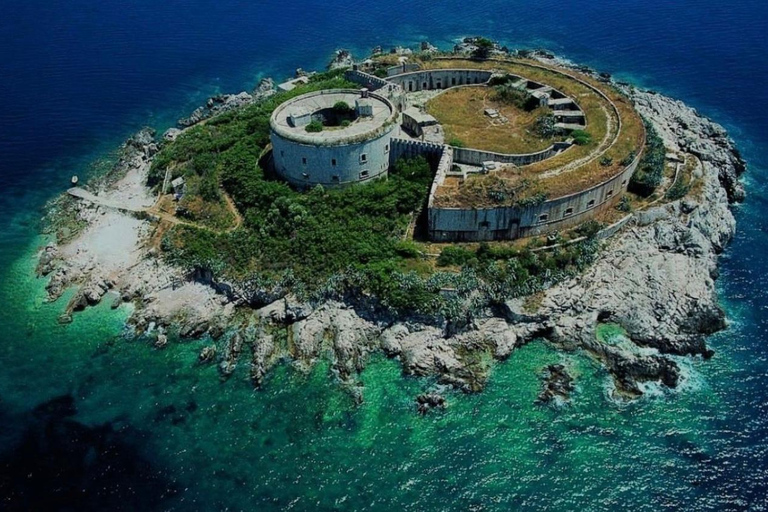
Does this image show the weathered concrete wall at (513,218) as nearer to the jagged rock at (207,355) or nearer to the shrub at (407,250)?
the shrub at (407,250)

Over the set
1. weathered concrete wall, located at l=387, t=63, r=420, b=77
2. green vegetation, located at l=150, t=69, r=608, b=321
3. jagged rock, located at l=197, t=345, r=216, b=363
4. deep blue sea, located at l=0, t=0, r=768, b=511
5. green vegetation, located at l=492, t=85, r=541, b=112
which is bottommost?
deep blue sea, located at l=0, t=0, r=768, b=511

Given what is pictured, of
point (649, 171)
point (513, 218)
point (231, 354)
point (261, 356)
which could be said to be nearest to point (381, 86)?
point (513, 218)

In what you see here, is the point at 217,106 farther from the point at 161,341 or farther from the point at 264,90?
the point at 161,341

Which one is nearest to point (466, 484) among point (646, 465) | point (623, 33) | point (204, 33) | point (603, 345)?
point (646, 465)

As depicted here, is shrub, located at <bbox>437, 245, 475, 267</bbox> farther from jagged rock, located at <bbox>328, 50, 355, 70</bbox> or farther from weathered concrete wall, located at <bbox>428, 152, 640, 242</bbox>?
jagged rock, located at <bbox>328, 50, 355, 70</bbox>

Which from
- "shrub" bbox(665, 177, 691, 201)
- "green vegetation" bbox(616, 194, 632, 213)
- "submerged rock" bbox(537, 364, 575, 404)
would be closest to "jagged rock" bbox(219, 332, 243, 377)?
"submerged rock" bbox(537, 364, 575, 404)

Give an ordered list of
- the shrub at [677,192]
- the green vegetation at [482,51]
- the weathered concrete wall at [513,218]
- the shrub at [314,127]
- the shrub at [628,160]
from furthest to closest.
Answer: the green vegetation at [482,51] < the shrub at [314,127] < the shrub at [677,192] < the shrub at [628,160] < the weathered concrete wall at [513,218]

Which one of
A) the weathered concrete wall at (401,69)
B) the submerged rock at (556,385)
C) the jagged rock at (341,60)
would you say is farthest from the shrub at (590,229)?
the jagged rock at (341,60)

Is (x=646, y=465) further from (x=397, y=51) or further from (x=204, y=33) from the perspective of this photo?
(x=204, y=33)
